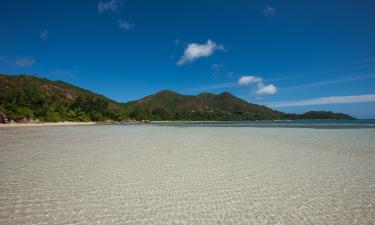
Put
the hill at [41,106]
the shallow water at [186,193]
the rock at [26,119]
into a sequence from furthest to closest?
the hill at [41,106] → the rock at [26,119] → the shallow water at [186,193]

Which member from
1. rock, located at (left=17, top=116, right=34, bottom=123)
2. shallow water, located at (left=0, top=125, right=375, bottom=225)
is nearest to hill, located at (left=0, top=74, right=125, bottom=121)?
rock, located at (left=17, top=116, right=34, bottom=123)

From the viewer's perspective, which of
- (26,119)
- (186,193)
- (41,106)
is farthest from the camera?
(41,106)

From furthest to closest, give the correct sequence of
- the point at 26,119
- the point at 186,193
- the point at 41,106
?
the point at 41,106 < the point at 26,119 < the point at 186,193

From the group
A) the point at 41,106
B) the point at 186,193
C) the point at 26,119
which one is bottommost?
the point at 186,193

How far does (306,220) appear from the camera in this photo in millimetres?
4145

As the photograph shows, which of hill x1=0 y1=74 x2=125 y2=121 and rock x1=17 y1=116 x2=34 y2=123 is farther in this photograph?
hill x1=0 y1=74 x2=125 y2=121

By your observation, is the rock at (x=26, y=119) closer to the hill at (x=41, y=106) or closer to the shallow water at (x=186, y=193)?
the hill at (x=41, y=106)

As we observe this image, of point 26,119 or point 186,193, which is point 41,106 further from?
point 186,193

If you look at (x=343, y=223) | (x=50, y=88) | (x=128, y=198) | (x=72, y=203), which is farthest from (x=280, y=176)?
(x=50, y=88)

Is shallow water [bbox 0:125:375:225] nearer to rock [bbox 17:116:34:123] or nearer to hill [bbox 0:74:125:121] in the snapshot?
rock [bbox 17:116:34:123]

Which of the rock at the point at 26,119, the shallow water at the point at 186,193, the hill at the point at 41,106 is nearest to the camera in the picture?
the shallow water at the point at 186,193

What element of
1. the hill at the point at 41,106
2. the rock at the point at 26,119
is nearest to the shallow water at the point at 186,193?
the rock at the point at 26,119

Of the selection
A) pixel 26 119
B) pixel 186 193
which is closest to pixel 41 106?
pixel 26 119

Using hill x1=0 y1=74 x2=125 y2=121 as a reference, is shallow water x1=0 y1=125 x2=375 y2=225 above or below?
below
